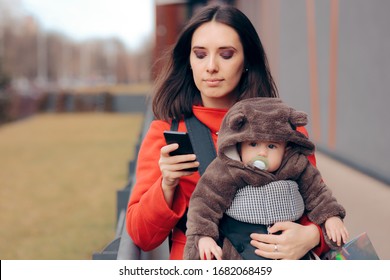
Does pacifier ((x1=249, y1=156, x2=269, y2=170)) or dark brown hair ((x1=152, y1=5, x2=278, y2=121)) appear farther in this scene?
dark brown hair ((x1=152, y1=5, x2=278, y2=121))

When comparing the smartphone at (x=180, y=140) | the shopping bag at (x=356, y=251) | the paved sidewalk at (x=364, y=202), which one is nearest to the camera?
the smartphone at (x=180, y=140)

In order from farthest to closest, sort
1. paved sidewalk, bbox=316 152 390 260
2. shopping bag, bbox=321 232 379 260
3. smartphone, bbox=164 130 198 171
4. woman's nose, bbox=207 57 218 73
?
1. paved sidewalk, bbox=316 152 390 260
2. woman's nose, bbox=207 57 218 73
3. shopping bag, bbox=321 232 379 260
4. smartphone, bbox=164 130 198 171

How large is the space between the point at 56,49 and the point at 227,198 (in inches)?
3132

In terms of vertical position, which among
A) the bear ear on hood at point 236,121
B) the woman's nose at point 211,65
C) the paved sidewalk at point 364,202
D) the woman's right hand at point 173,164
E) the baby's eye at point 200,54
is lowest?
the paved sidewalk at point 364,202

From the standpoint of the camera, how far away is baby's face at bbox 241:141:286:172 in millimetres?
2178

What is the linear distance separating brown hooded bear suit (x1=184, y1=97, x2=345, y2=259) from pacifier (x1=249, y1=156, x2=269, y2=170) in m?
0.02

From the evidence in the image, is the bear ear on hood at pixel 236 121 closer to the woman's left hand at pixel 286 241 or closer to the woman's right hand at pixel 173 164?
the woman's right hand at pixel 173 164

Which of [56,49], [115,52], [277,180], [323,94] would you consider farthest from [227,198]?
[115,52]

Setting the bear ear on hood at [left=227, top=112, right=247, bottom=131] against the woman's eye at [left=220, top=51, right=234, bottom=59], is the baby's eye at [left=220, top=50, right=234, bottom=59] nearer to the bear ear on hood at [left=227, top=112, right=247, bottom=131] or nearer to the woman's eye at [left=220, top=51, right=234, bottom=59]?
the woman's eye at [left=220, top=51, right=234, bottom=59]

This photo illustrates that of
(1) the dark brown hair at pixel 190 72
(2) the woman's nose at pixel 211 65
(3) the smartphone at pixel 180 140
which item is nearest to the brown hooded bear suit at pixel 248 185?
(3) the smartphone at pixel 180 140

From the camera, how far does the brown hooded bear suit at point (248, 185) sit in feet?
7.06

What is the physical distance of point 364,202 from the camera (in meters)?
5.62

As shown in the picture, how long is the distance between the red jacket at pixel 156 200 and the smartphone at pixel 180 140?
0.18 meters

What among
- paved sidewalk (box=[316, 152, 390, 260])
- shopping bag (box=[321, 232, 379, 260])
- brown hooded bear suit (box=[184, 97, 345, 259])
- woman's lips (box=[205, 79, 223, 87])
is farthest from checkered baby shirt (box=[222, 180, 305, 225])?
paved sidewalk (box=[316, 152, 390, 260])
